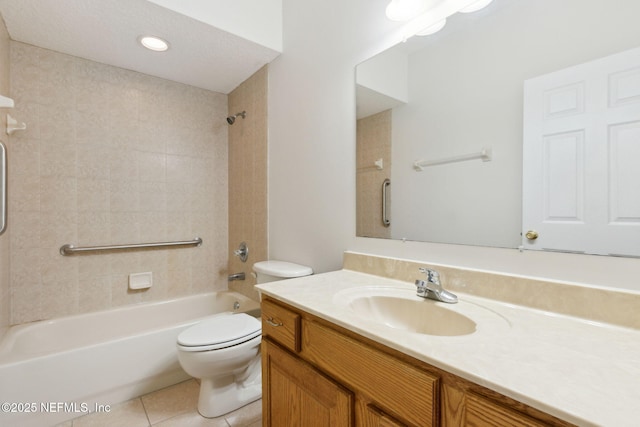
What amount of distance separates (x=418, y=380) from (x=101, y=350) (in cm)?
176

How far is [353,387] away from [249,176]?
1.90m

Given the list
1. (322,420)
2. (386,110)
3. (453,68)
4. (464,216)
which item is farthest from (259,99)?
(322,420)

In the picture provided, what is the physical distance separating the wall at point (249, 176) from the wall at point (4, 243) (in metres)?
1.39

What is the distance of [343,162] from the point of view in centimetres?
152

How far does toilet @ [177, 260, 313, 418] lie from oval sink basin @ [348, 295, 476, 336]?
62 cm

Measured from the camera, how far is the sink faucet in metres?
0.94

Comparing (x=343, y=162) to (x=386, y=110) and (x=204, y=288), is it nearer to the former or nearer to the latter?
(x=386, y=110)

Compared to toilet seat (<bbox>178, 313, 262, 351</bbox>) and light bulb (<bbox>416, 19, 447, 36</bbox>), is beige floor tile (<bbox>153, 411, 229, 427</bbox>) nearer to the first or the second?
toilet seat (<bbox>178, 313, 262, 351</bbox>)

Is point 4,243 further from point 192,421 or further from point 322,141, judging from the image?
point 322,141

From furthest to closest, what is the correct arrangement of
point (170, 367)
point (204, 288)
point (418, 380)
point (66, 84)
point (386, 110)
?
point (204, 288) < point (66, 84) < point (170, 367) < point (386, 110) < point (418, 380)

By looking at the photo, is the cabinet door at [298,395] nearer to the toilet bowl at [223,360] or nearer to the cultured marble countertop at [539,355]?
the cultured marble countertop at [539,355]

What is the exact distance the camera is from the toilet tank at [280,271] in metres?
1.60

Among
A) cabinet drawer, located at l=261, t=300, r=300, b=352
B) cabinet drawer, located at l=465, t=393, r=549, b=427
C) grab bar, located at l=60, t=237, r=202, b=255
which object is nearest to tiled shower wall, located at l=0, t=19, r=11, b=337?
grab bar, located at l=60, t=237, r=202, b=255

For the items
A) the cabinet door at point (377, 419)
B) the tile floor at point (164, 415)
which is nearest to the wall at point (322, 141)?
the cabinet door at point (377, 419)
